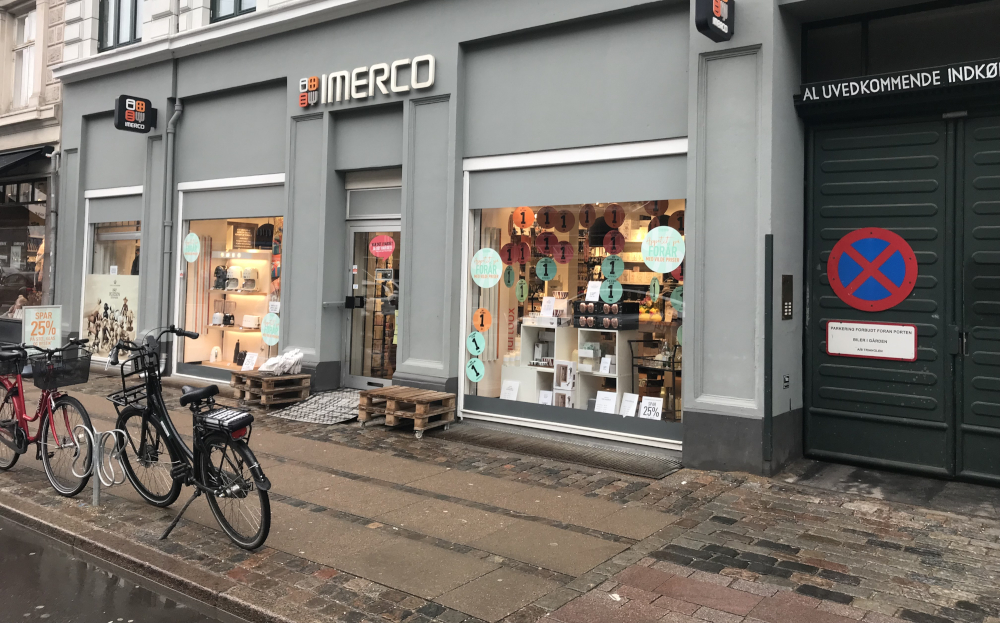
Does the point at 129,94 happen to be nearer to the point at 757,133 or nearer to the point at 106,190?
the point at 106,190

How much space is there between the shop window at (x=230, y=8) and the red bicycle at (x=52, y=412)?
7.32 m

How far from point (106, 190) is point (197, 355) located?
398 cm

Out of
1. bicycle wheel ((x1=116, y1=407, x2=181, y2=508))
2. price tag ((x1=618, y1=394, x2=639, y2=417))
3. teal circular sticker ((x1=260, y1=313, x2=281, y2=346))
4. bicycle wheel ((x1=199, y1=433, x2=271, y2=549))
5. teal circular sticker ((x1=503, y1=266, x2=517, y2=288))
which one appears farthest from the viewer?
teal circular sticker ((x1=260, y1=313, x2=281, y2=346))

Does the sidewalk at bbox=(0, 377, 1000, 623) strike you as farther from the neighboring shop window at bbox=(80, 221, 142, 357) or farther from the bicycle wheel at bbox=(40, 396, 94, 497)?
the neighboring shop window at bbox=(80, 221, 142, 357)

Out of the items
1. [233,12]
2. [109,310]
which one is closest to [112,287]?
[109,310]

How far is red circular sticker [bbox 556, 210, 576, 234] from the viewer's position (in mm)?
8891

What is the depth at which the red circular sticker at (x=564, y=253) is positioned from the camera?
29.4 feet

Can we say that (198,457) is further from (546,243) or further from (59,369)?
(546,243)

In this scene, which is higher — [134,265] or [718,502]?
[134,265]

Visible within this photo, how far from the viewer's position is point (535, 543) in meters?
5.36

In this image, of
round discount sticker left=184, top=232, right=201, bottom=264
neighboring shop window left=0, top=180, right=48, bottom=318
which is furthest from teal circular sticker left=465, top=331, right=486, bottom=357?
neighboring shop window left=0, top=180, right=48, bottom=318

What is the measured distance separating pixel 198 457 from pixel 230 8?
9567mm

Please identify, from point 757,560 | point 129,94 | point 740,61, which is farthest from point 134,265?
point 757,560

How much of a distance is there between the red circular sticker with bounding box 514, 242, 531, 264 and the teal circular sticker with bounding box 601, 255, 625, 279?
1039mm
